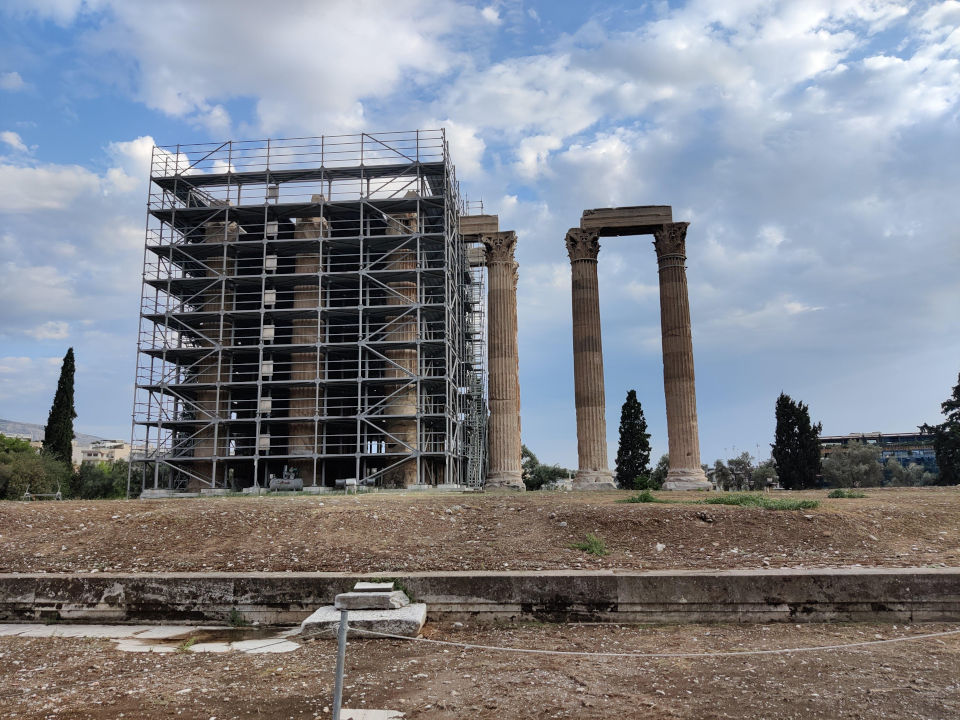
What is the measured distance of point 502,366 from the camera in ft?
107

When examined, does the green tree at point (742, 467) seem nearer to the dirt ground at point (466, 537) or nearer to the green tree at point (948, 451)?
the green tree at point (948, 451)

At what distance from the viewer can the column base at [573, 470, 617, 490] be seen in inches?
1150

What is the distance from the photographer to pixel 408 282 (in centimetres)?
3462

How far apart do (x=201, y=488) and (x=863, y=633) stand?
31345 millimetres

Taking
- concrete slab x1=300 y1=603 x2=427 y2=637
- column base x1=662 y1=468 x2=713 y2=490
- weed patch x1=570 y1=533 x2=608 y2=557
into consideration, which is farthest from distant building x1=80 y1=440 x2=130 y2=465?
concrete slab x1=300 y1=603 x2=427 y2=637

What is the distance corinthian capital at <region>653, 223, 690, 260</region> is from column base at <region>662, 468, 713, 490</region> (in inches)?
400

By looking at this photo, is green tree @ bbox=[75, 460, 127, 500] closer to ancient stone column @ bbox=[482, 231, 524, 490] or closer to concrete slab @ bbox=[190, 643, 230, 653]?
ancient stone column @ bbox=[482, 231, 524, 490]

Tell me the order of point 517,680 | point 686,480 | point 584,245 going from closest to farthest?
1. point 517,680
2. point 686,480
3. point 584,245

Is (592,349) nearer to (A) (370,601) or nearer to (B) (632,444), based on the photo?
(B) (632,444)

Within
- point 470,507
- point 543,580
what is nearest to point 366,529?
point 470,507

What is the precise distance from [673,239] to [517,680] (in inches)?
1116

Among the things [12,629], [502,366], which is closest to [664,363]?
[502,366]

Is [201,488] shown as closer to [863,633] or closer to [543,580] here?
[543,580]

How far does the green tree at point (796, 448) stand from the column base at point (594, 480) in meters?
19.8
